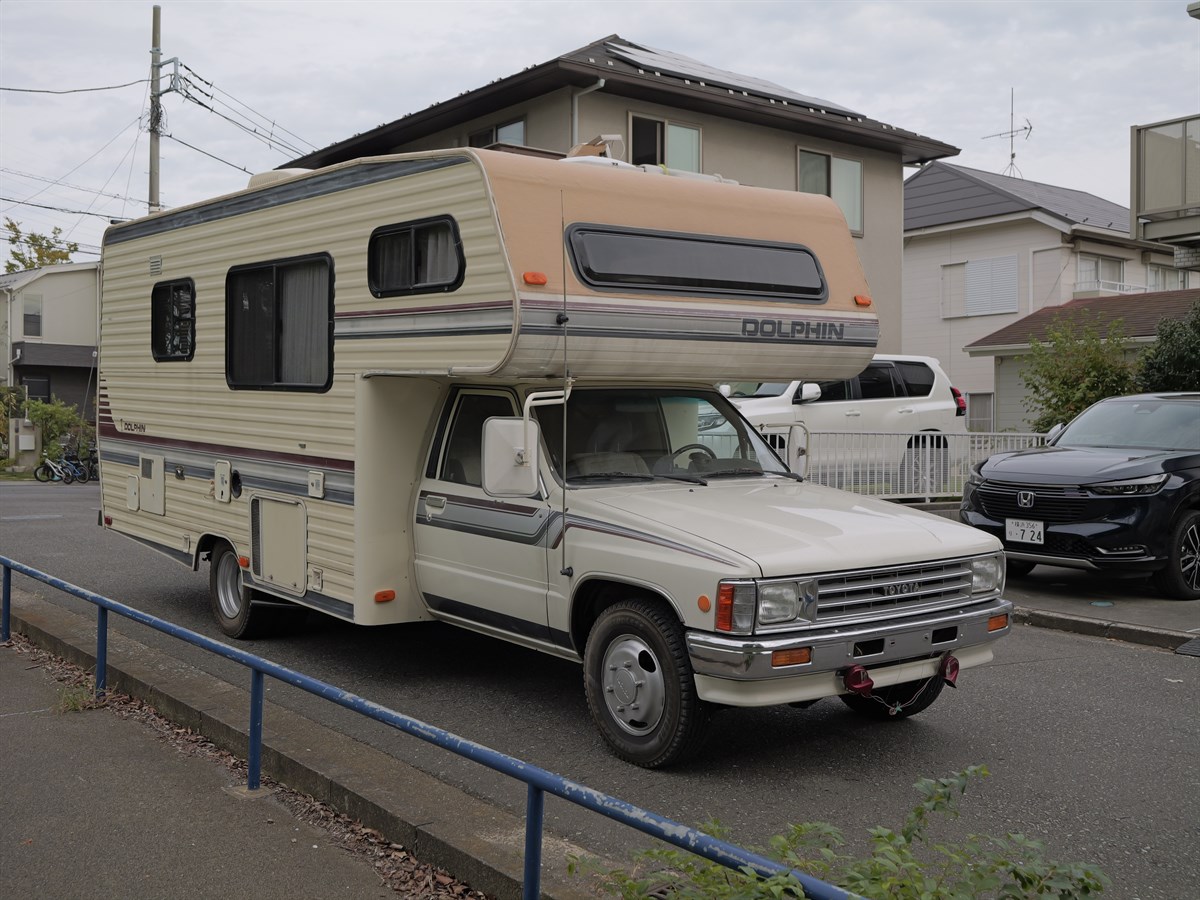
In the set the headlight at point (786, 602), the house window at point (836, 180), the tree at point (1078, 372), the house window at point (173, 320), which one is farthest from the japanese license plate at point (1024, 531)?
the house window at point (836, 180)

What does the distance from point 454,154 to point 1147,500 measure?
663cm

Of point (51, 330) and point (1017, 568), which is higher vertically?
point (51, 330)

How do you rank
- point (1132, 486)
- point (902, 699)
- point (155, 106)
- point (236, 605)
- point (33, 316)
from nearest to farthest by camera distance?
1. point (902, 699)
2. point (236, 605)
3. point (1132, 486)
4. point (155, 106)
5. point (33, 316)

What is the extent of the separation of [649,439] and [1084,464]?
5.31 m

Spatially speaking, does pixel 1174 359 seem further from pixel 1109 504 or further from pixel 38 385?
pixel 38 385

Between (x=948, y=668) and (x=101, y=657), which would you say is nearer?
(x=948, y=668)

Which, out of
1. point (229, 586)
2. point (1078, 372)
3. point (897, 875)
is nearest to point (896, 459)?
point (1078, 372)

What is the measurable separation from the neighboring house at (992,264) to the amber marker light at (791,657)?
1001 inches

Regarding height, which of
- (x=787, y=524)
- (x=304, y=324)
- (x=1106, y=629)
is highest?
(x=304, y=324)

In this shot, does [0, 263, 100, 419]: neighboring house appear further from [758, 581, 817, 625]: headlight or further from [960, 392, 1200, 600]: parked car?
[758, 581, 817, 625]: headlight

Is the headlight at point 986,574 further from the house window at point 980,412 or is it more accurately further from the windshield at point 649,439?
the house window at point 980,412

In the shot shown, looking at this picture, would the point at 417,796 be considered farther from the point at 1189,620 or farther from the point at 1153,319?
the point at 1153,319

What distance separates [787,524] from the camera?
5820 millimetres

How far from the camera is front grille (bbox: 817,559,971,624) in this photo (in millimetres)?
5449
